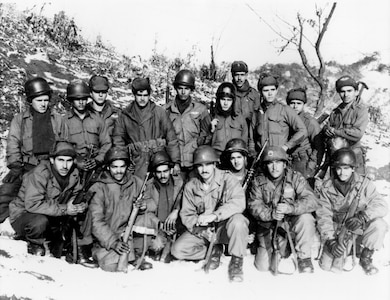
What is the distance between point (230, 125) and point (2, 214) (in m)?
3.41

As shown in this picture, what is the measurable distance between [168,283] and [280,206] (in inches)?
63.0

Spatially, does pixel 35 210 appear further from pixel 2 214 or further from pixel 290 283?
pixel 290 283

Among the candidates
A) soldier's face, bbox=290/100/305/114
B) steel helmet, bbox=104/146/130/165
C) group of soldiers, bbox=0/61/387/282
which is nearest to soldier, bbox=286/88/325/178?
soldier's face, bbox=290/100/305/114

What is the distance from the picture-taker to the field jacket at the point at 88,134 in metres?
6.27

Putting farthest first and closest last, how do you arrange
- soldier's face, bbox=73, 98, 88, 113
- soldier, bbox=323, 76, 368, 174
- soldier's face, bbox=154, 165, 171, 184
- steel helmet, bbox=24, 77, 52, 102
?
soldier, bbox=323, 76, 368, 174 → soldier's face, bbox=73, 98, 88, 113 → steel helmet, bbox=24, 77, 52, 102 → soldier's face, bbox=154, 165, 171, 184

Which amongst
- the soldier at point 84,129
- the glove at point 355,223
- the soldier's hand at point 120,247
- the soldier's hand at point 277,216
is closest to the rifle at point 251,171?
the soldier's hand at point 277,216

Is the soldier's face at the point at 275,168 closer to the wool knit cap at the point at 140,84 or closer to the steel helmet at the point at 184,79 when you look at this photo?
the steel helmet at the point at 184,79

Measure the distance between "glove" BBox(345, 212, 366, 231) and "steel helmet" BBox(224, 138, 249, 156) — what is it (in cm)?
167

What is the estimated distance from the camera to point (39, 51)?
39.6 feet

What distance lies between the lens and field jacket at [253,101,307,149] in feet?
21.3

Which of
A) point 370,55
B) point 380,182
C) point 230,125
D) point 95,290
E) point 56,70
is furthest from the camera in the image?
point 370,55

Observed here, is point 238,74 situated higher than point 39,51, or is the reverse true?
point 39,51

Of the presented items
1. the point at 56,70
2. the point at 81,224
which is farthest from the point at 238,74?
the point at 56,70

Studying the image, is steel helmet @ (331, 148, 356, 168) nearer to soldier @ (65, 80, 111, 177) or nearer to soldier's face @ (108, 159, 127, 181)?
soldier's face @ (108, 159, 127, 181)
